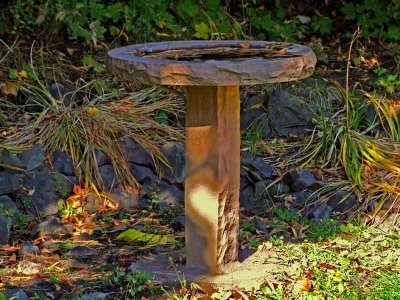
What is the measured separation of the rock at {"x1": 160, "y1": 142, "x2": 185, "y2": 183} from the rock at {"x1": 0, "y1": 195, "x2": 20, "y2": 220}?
1.15m

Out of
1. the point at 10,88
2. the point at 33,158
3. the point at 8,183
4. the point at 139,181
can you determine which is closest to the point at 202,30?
the point at 10,88

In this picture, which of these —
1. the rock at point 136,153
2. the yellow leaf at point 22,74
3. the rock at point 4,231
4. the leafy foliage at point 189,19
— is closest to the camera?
the rock at point 4,231

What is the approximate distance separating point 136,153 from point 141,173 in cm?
15

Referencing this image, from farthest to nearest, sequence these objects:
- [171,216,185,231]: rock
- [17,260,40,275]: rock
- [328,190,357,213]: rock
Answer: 1. [328,190,357,213]: rock
2. [171,216,185,231]: rock
3. [17,260,40,275]: rock

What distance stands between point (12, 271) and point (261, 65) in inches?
67.7

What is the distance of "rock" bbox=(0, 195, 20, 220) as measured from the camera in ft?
18.2

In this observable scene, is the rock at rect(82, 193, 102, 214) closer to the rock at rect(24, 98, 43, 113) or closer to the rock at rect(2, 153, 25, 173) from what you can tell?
the rock at rect(2, 153, 25, 173)

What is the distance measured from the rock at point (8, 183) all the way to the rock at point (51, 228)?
1.18ft

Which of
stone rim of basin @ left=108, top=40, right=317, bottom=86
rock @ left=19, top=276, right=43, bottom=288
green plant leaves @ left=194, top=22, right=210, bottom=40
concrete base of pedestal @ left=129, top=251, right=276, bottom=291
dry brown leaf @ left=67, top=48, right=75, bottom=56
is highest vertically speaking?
stone rim of basin @ left=108, top=40, right=317, bottom=86

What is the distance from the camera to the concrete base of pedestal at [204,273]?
4.60 m

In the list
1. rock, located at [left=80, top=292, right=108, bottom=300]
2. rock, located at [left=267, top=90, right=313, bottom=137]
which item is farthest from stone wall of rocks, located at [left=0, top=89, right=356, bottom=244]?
rock, located at [left=80, top=292, right=108, bottom=300]

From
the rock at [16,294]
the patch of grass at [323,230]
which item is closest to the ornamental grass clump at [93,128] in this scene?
the patch of grass at [323,230]

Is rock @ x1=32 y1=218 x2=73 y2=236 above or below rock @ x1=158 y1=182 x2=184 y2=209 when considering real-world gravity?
above

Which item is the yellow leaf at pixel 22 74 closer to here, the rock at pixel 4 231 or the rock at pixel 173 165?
the rock at pixel 173 165
